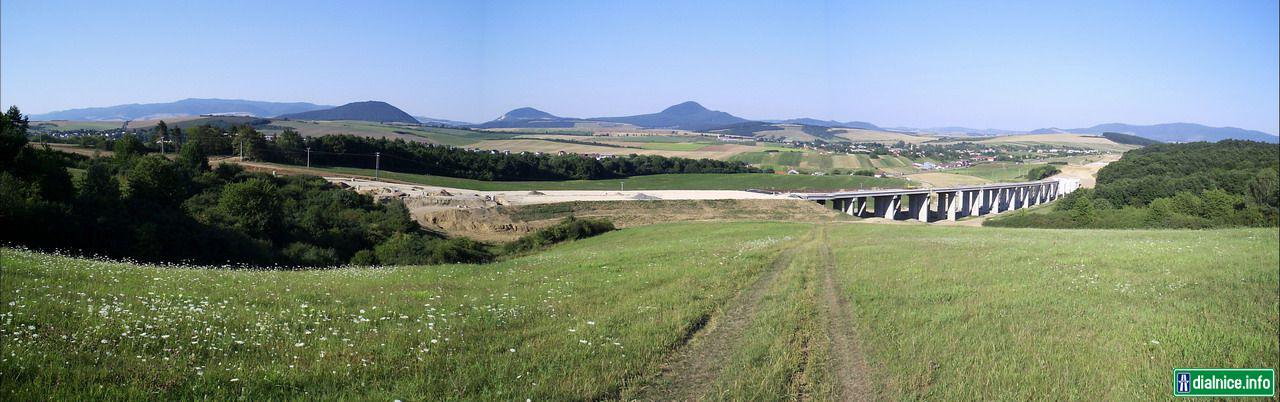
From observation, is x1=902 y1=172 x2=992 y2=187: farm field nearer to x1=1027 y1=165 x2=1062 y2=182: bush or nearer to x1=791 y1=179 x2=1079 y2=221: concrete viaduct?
x1=791 y1=179 x2=1079 y2=221: concrete viaduct

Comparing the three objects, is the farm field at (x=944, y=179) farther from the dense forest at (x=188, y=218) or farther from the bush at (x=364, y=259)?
the bush at (x=364, y=259)

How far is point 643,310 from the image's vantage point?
11305mm

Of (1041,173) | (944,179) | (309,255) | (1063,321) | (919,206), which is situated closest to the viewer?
(1063,321)

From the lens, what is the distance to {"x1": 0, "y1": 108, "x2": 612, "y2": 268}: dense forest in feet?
79.7

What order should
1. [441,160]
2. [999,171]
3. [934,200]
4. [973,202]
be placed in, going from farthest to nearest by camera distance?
1. [999,171]
2. [973,202]
3. [934,200]
4. [441,160]

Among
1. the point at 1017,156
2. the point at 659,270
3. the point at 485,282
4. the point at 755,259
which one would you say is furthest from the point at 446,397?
the point at 1017,156

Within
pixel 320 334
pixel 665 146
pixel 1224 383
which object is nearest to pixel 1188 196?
pixel 1224 383

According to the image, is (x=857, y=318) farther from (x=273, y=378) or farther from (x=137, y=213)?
(x=137, y=213)

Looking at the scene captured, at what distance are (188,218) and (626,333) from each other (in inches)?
1281

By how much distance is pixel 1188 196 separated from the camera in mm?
54688

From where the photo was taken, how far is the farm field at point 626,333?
6.68m

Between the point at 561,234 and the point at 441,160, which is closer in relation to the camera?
the point at 561,234

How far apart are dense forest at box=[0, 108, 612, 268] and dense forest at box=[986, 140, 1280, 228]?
142 feet

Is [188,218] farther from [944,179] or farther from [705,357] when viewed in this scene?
[944,179]
